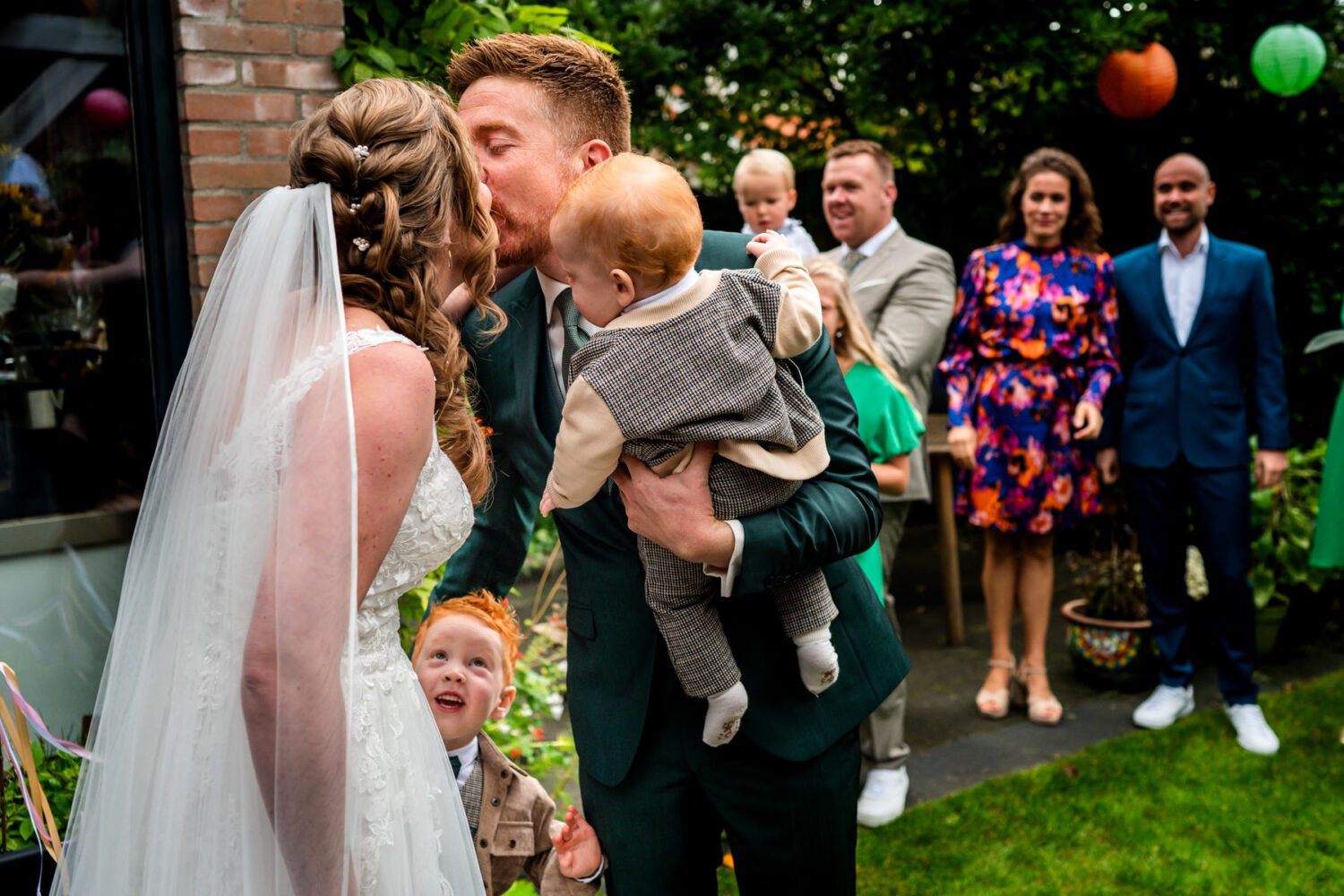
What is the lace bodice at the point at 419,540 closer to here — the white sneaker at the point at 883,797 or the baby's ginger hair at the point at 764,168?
the white sneaker at the point at 883,797

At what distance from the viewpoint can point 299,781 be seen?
5.51 feet

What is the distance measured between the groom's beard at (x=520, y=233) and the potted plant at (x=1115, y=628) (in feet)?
13.7

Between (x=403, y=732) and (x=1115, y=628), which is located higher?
(x=403, y=732)

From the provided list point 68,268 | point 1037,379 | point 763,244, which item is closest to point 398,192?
point 763,244

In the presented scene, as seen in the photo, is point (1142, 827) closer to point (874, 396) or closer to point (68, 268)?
point (874, 396)

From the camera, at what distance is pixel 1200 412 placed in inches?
194

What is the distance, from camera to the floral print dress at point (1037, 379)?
5008 mm

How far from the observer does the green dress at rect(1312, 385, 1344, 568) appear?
4.94m

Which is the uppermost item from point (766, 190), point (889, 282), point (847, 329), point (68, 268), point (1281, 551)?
point (766, 190)

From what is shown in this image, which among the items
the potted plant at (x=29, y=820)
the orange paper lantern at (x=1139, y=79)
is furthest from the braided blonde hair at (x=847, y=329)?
the orange paper lantern at (x=1139, y=79)

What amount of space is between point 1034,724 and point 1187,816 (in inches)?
37.9

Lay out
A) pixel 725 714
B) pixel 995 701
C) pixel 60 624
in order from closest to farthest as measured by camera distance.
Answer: pixel 725 714 → pixel 60 624 → pixel 995 701

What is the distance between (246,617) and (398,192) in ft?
2.19

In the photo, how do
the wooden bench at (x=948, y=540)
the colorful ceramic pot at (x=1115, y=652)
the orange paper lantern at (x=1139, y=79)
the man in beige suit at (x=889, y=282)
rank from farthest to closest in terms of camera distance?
the orange paper lantern at (x=1139, y=79)
the wooden bench at (x=948, y=540)
the colorful ceramic pot at (x=1115, y=652)
the man in beige suit at (x=889, y=282)
